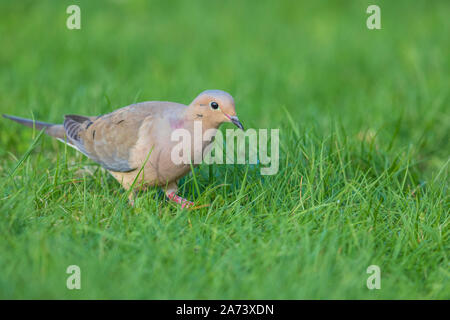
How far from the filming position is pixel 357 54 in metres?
7.51

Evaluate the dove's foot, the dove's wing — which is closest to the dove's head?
the dove's wing

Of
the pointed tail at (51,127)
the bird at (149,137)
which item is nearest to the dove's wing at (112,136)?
the bird at (149,137)

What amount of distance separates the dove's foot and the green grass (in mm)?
73

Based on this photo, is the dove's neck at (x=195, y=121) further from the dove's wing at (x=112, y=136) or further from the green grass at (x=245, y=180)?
the green grass at (x=245, y=180)

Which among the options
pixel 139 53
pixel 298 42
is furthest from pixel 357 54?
pixel 139 53

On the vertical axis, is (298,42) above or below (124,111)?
above

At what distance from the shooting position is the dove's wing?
3.62 meters

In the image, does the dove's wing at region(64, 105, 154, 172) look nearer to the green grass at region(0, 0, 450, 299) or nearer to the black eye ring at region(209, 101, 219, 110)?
the green grass at region(0, 0, 450, 299)

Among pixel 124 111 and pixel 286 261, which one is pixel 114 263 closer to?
pixel 286 261

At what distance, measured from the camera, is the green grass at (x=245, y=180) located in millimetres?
2805

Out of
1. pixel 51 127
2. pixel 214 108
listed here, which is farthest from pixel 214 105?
pixel 51 127

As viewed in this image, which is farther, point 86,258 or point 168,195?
point 168,195

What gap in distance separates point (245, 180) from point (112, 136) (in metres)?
0.89
